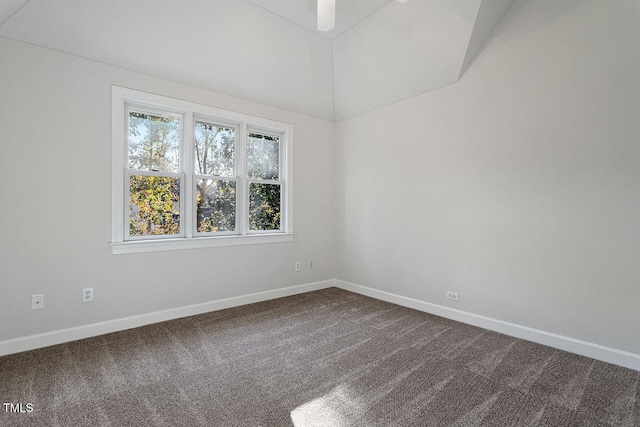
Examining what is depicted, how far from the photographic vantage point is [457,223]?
3150mm

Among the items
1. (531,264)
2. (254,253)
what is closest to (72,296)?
(254,253)

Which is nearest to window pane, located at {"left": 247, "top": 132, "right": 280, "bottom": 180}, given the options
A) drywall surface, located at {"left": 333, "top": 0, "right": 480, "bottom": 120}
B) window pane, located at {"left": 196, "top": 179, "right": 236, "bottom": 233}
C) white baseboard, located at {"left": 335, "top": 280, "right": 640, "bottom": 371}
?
window pane, located at {"left": 196, "top": 179, "right": 236, "bottom": 233}

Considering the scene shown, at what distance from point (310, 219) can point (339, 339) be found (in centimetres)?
196

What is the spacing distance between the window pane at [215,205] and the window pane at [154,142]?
1.27 feet

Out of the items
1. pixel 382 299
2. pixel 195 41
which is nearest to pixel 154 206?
pixel 195 41

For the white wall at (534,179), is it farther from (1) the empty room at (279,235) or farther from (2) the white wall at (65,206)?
(2) the white wall at (65,206)

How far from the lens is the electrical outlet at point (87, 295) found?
263 centimetres

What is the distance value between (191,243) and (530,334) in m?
3.42

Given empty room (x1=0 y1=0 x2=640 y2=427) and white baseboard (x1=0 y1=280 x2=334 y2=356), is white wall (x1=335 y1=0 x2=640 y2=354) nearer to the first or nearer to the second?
empty room (x1=0 y1=0 x2=640 y2=427)

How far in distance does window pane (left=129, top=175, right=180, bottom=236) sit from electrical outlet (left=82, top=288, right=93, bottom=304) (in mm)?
604

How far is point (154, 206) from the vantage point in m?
3.10

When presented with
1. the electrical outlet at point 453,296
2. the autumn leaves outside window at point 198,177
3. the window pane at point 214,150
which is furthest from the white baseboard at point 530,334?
the window pane at point 214,150

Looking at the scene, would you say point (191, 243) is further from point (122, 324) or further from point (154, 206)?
point (122, 324)

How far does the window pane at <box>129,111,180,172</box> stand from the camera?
9.78 ft
